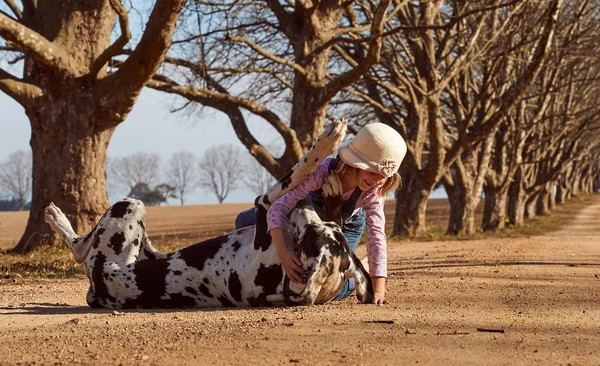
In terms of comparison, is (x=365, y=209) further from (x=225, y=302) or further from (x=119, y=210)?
(x=119, y=210)

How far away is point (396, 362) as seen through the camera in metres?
3.81

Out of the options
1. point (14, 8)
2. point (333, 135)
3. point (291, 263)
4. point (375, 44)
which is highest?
point (14, 8)

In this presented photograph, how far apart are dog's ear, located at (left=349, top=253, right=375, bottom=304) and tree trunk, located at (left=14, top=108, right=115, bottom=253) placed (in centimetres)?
680

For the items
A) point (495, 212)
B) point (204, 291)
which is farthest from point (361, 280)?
point (495, 212)

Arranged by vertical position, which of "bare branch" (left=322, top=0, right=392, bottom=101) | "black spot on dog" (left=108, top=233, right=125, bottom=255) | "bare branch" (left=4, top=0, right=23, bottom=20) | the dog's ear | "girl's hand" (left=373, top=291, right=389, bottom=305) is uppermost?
"bare branch" (left=4, top=0, right=23, bottom=20)

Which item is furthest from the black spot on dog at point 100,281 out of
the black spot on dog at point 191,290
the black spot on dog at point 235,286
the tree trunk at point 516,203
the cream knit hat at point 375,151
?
the tree trunk at point 516,203

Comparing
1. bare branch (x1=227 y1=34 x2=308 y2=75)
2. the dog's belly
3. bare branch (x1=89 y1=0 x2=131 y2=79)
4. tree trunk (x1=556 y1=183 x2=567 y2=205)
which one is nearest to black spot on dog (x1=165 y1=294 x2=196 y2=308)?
the dog's belly

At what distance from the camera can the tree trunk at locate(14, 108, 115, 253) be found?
37.4 feet

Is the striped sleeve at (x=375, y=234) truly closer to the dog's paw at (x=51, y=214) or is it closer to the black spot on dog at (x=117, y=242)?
the black spot on dog at (x=117, y=242)

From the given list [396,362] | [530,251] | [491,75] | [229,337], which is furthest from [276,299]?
[491,75]

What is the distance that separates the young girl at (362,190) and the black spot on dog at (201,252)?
0.56m

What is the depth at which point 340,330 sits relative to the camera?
4.52 metres

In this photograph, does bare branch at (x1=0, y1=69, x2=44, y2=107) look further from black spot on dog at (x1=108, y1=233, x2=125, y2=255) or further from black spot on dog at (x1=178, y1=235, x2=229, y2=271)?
black spot on dog at (x1=178, y1=235, x2=229, y2=271)

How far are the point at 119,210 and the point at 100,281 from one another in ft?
1.73
